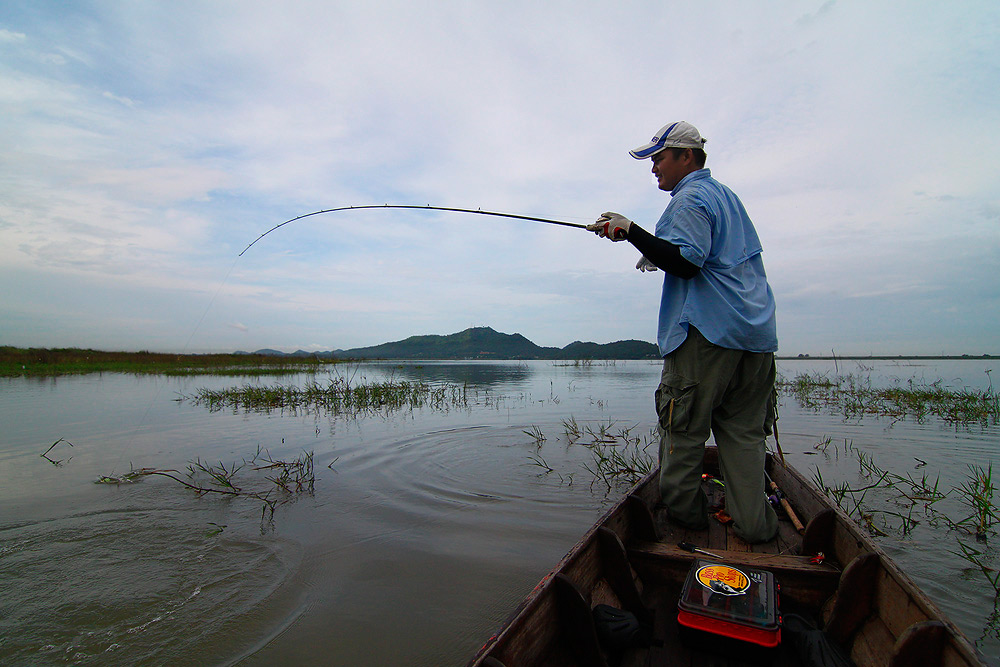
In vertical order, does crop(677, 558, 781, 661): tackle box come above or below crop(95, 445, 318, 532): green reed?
above

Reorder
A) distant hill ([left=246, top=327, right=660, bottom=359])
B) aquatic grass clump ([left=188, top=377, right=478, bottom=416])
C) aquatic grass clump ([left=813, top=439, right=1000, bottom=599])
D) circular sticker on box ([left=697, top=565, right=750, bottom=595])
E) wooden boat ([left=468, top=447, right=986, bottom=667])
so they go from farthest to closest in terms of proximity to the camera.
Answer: distant hill ([left=246, top=327, right=660, bottom=359])
aquatic grass clump ([left=188, top=377, right=478, bottom=416])
aquatic grass clump ([left=813, top=439, right=1000, bottom=599])
circular sticker on box ([left=697, top=565, right=750, bottom=595])
wooden boat ([left=468, top=447, right=986, bottom=667])

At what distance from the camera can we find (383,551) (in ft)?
12.4

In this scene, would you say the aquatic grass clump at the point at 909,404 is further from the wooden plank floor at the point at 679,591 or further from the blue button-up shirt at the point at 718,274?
the blue button-up shirt at the point at 718,274

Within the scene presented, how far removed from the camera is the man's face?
3414mm

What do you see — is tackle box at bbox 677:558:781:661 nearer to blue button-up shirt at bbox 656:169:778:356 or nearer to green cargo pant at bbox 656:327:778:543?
green cargo pant at bbox 656:327:778:543

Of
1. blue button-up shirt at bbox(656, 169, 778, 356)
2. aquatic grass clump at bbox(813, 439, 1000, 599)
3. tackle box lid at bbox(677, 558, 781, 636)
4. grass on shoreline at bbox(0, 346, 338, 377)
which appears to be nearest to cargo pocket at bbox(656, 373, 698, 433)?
blue button-up shirt at bbox(656, 169, 778, 356)

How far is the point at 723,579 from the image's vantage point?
212 cm

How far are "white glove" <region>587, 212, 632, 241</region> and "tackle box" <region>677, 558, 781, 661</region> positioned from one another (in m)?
2.05

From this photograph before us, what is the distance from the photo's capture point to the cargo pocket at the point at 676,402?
119 inches

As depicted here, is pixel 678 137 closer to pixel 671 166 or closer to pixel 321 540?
pixel 671 166

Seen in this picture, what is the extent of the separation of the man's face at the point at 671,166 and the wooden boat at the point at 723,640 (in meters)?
2.35

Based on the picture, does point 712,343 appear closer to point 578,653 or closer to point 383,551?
point 578,653

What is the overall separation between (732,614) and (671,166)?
2.89 meters

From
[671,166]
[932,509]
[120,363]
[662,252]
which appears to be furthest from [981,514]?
[120,363]
